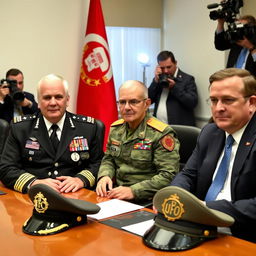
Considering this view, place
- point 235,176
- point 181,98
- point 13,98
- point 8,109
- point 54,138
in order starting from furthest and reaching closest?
point 181,98 < point 8,109 < point 13,98 < point 54,138 < point 235,176

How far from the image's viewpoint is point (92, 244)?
1.55 m

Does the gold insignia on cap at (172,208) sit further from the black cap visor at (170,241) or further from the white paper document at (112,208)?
the white paper document at (112,208)

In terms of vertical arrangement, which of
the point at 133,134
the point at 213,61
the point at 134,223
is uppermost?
the point at 213,61

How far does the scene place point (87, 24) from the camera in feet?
15.7

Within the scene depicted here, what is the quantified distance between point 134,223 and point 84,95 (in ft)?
10.4

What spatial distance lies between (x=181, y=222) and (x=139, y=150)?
112cm

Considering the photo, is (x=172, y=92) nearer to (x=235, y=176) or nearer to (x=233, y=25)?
(x=233, y=25)

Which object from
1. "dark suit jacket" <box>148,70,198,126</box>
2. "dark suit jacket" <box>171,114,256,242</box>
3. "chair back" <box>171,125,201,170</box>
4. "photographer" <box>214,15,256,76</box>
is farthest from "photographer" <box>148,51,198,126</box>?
"dark suit jacket" <box>171,114,256,242</box>

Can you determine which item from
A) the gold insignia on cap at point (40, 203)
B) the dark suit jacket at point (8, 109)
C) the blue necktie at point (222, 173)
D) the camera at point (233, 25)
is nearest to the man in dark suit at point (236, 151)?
the blue necktie at point (222, 173)

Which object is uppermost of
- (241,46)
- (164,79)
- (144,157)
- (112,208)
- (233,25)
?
(233,25)

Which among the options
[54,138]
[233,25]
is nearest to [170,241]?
[54,138]

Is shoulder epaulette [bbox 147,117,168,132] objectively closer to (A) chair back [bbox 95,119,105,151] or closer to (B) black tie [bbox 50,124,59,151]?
(A) chair back [bbox 95,119,105,151]

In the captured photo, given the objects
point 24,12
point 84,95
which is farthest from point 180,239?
point 24,12

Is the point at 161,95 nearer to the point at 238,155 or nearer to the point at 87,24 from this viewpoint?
the point at 87,24
